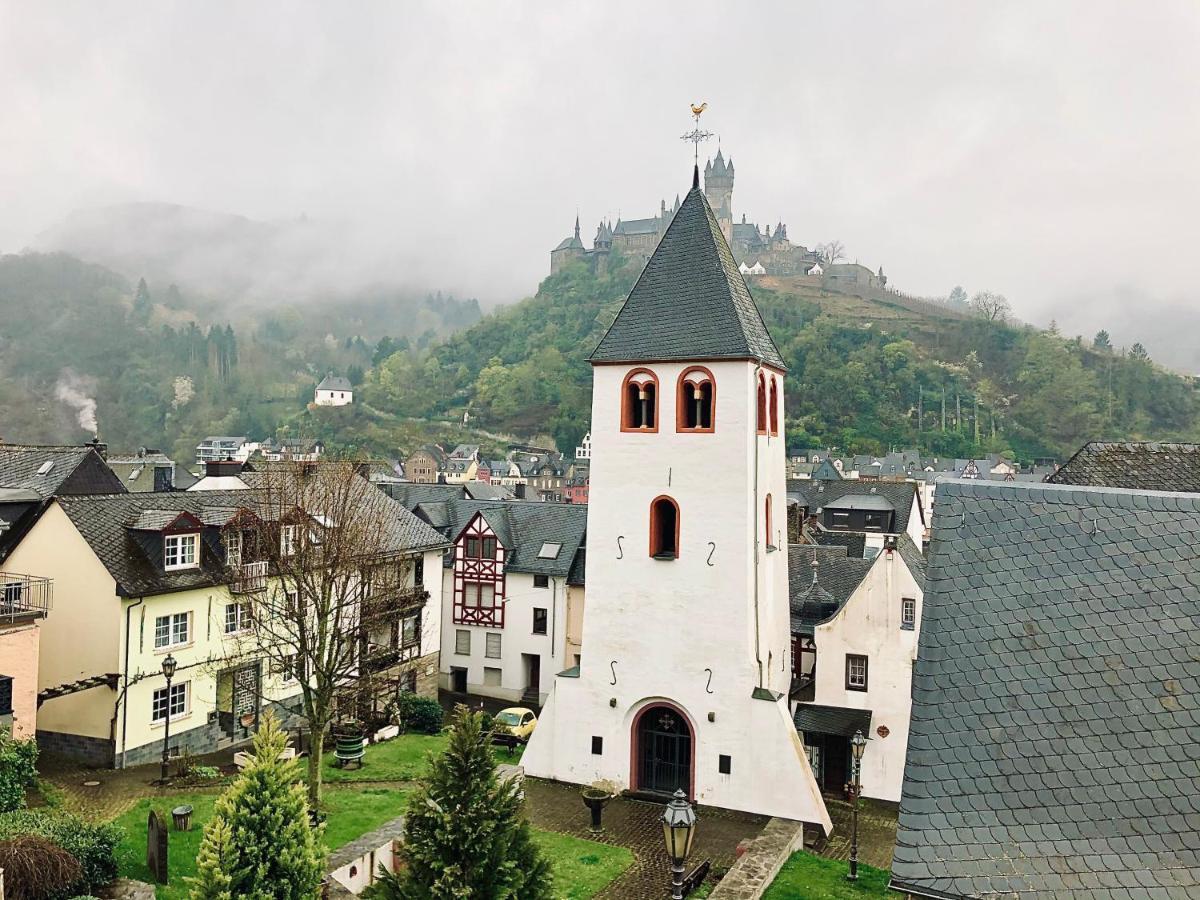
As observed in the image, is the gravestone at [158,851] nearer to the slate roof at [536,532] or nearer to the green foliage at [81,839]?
the green foliage at [81,839]

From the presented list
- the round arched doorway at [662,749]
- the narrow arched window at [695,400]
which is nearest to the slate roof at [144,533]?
the round arched doorway at [662,749]

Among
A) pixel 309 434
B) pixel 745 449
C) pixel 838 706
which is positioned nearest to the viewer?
pixel 745 449

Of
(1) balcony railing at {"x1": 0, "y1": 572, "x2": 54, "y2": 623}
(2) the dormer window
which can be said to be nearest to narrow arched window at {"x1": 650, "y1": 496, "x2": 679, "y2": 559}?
(2) the dormer window

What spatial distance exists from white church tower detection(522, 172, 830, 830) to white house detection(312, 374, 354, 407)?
6363 inches

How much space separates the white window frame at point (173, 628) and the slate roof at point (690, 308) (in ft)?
43.1

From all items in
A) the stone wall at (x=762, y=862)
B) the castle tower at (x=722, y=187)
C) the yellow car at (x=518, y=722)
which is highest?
the castle tower at (x=722, y=187)

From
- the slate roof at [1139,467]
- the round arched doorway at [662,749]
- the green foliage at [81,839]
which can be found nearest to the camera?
the green foliage at [81,839]

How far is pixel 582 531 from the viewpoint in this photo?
35.1 meters

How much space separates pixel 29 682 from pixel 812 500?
190 ft

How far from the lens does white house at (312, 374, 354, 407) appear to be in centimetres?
17662

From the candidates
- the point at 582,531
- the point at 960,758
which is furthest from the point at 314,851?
the point at 582,531

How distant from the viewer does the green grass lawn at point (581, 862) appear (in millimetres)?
16047

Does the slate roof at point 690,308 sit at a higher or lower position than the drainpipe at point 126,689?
higher

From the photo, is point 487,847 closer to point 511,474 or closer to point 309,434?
point 511,474
